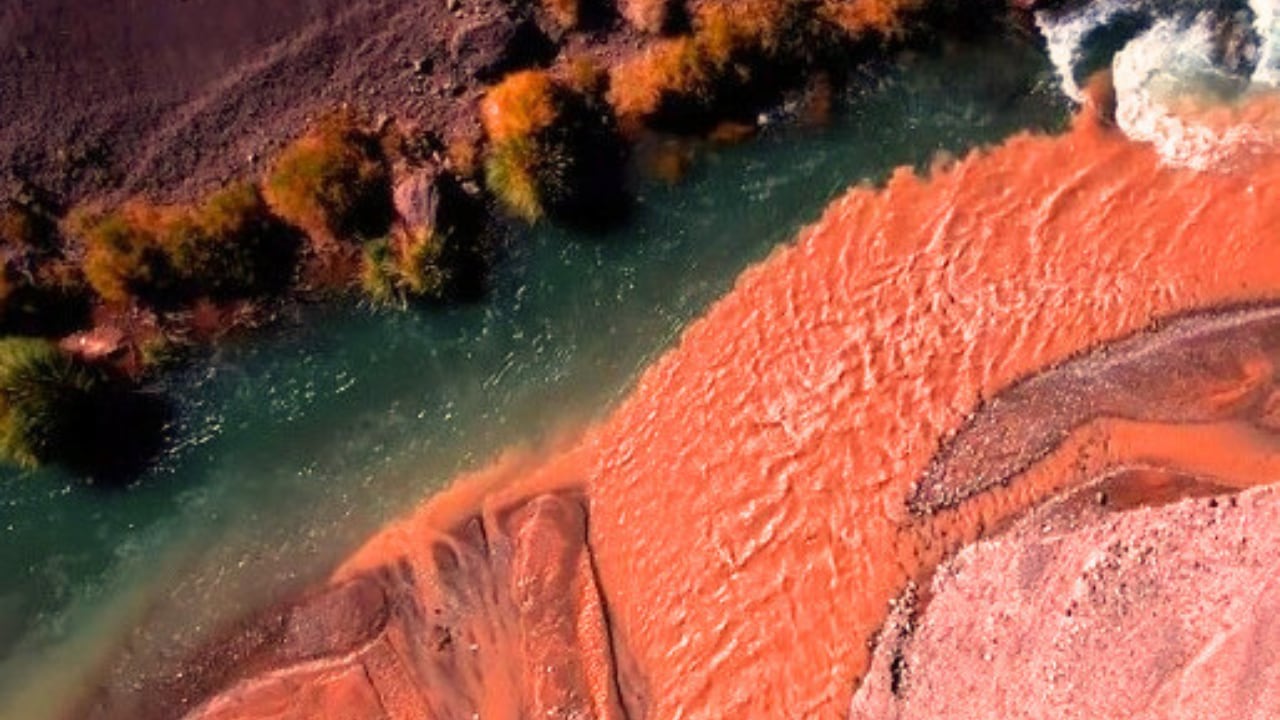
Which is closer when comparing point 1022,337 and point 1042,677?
point 1042,677

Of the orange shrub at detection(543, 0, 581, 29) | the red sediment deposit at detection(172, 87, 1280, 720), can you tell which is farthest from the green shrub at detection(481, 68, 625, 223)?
the red sediment deposit at detection(172, 87, 1280, 720)

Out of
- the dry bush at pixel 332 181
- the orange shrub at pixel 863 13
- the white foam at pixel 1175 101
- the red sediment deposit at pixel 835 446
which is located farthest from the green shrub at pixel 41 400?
the white foam at pixel 1175 101

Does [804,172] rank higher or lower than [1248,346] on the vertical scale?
higher

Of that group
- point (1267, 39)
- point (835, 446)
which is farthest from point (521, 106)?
point (1267, 39)

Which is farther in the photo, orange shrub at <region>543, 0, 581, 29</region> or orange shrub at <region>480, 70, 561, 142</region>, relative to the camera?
orange shrub at <region>543, 0, 581, 29</region>

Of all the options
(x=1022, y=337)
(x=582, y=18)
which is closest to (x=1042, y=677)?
(x=1022, y=337)

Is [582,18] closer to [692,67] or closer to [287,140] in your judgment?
[692,67]

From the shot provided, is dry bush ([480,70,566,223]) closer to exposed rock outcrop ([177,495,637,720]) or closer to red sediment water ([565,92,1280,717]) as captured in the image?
red sediment water ([565,92,1280,717])
